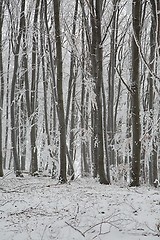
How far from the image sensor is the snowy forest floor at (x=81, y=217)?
417 centimetres

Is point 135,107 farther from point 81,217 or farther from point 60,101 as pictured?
point 81,217

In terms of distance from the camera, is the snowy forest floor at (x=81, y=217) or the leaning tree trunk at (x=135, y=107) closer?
the snowy forest floor at (x=81, y=217)

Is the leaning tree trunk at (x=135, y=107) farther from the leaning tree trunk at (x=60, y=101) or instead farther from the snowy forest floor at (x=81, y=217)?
the leaning tree trunk at (x=60, y=101)

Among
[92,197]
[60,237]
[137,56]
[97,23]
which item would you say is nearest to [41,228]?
[60,237]

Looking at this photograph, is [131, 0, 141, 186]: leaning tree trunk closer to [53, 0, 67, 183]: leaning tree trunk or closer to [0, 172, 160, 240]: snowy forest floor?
[0, 172, 160, 240]: snowy forest floor

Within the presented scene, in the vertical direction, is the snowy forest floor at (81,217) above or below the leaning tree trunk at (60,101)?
below

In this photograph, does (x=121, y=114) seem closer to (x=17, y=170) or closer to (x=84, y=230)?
(x=17, y=170)

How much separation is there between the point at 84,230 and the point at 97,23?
703 centimetres

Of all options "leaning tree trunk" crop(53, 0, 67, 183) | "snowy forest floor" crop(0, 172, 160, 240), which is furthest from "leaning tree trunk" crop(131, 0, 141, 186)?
"leaning tree trunk" crop(53, 0, 67, 183)

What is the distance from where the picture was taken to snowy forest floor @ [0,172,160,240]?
13.7ft

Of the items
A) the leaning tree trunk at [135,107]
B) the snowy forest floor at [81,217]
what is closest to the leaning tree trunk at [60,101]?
the leaning tree trunk at [135,107]

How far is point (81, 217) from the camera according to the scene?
482 centimetres

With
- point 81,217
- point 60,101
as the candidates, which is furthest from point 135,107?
point 81,217

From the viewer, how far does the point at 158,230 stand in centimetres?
405
